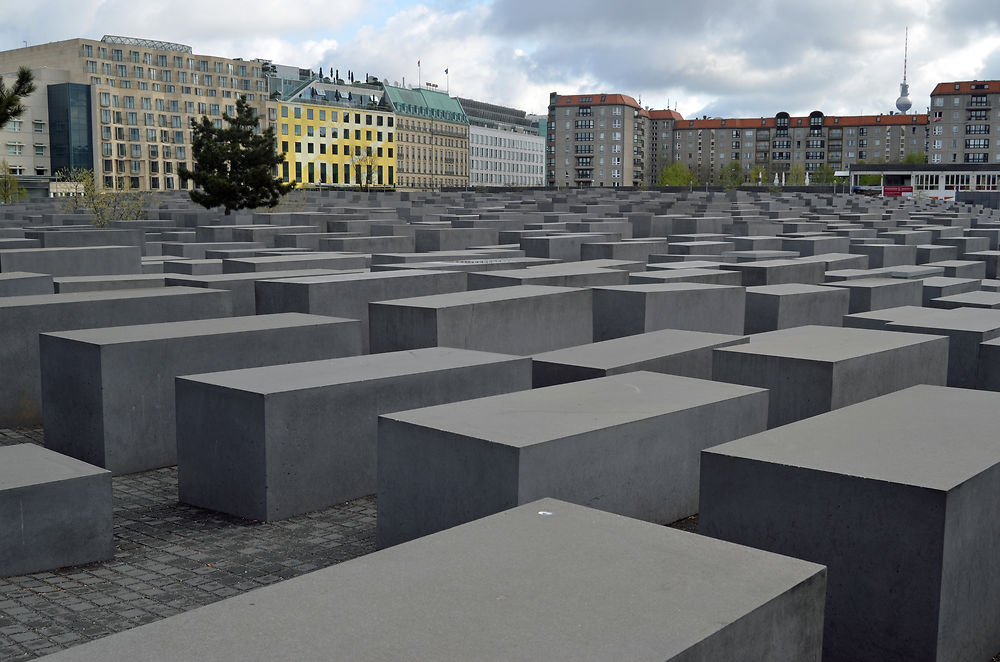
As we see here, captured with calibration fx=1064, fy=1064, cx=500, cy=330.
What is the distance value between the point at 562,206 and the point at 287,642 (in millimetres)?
41170

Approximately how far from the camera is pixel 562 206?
4384 cm

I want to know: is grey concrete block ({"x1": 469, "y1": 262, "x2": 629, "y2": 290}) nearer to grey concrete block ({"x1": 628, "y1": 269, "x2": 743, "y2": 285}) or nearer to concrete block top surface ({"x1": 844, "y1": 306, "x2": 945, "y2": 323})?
grey concrete block ({"x1": 628, "y1": 269, "x2": 743, "y2": 285})

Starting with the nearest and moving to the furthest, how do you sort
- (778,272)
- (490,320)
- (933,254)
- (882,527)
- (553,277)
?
(882,527) → (490,320) → (553,277) → (778,272) → (933,254)

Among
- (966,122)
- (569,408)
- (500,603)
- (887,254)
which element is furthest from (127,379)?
(966,122)

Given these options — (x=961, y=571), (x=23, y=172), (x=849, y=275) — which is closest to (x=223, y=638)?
(x=961, y=571)

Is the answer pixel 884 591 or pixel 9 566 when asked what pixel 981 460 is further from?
pixel 9 566

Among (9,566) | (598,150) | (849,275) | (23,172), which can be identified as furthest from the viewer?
(598,150)

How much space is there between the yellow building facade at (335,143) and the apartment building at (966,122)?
2637 inches

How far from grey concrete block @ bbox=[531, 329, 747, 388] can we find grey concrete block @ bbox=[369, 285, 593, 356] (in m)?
1.67

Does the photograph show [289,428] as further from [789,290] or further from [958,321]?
[789,290]

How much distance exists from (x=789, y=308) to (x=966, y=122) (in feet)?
420

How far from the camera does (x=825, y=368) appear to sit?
8.17 meters

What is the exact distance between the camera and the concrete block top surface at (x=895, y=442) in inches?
200

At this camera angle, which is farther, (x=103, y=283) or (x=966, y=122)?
(x=966, y=122)
